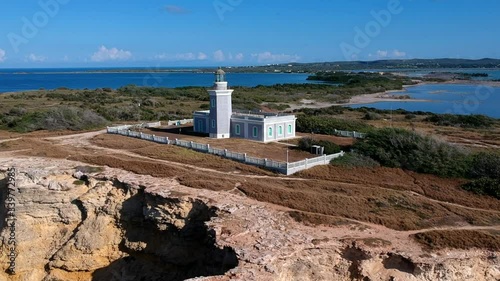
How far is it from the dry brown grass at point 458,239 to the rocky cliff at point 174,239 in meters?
0.46

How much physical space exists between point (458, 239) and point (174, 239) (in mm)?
12429

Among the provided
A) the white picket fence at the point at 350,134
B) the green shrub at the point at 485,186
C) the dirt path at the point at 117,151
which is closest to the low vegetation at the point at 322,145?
the white picket fence at the point at 350,134

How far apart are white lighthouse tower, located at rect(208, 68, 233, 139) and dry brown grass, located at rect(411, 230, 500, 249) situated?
2345 centimetres

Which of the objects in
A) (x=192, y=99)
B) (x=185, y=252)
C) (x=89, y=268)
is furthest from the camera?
(x=192, y=99)

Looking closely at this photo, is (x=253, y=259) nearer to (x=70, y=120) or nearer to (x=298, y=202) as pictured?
(x=298, y=202)

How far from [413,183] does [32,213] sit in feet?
70.0

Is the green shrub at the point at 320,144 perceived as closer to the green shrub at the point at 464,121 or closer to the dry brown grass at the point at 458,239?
the dry brown grass at the point at 458,239

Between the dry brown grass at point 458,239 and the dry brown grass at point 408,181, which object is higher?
the dry brown grass at point 408,181

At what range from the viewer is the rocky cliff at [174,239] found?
50.3 ft

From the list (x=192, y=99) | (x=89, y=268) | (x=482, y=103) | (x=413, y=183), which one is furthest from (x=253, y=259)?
(x=482, y=103)

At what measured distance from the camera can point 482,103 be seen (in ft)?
286

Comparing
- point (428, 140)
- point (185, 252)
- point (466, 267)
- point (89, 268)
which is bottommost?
point (89, 268)

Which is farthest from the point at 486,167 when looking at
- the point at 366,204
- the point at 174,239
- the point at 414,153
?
the point at 174,239

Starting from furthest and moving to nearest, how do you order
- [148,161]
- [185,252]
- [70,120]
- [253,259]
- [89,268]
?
[70,120]
[148,161]
[89,268]
[185,252]
[253,259]
